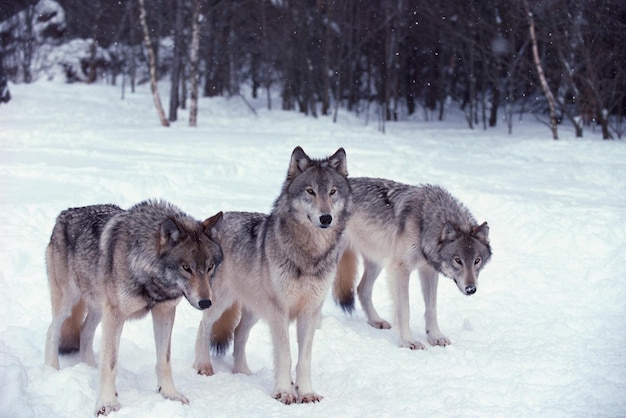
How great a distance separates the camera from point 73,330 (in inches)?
194

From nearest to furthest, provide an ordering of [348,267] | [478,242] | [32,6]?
1. [478,242]
2. [348,267]
3. [32,6]

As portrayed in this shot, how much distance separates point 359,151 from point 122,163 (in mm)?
6322

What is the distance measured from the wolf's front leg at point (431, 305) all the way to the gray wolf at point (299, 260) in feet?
5.59

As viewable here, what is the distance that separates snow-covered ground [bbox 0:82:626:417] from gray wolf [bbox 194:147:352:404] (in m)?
0.28

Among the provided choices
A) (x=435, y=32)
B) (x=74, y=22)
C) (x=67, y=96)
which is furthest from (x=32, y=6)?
(x=435, y=32)

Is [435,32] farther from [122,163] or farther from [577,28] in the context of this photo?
[122,163]

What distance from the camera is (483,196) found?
10828 millimetres

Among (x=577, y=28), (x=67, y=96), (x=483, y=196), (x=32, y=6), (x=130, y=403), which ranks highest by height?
(x=32, y=6)

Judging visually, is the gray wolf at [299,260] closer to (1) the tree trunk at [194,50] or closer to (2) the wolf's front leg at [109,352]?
(2) the wolf's front leg at [109,352]

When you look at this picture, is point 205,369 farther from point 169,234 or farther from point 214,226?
point 169,234

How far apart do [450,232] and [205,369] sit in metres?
2.37

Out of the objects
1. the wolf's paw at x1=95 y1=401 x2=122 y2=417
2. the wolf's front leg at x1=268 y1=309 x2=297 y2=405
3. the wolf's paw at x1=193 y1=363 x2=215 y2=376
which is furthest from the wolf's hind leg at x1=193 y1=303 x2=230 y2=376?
the wolf's paw at x1=95 y1=401 x2=122 y2=417

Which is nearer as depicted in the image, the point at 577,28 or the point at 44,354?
the point at 44,354

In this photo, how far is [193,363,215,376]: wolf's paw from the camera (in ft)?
17.1
